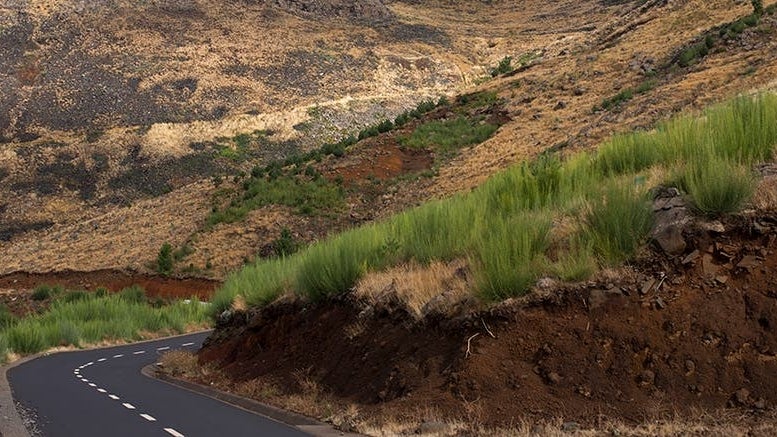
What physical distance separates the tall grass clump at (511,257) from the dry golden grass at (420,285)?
41 centimetres

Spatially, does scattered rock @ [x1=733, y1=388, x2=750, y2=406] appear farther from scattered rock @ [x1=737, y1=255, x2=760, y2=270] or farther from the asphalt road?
the asphalt road

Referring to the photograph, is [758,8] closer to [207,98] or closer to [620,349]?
[620,349]

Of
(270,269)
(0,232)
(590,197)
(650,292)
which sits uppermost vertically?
(590,197)

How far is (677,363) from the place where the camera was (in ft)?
31.4

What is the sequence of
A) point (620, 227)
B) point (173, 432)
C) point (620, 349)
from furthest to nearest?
point (173, 432), point (620, 227), point (620, 349)

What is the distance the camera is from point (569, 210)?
12.4 meters

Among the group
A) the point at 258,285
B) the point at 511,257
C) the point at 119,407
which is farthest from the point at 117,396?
the point at 511,257

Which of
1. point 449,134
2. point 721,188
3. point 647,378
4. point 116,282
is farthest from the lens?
point 449,134

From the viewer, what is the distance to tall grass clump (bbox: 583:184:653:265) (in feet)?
35.4

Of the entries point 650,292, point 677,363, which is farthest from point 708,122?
point 677,363

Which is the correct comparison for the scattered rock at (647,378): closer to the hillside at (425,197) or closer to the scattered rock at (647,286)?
the hillside at (425,197)

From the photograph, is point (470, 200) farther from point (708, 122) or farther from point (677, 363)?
point (677, 363)

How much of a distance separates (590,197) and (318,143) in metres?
66.0

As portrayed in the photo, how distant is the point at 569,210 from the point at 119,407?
8734 mm
